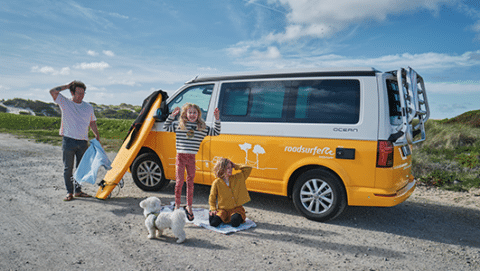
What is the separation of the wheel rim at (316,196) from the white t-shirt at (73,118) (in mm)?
3848

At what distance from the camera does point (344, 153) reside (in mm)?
4430

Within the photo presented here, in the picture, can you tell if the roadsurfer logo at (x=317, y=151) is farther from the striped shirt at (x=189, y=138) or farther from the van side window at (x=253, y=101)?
the striped shirt at (x=189, y=138)

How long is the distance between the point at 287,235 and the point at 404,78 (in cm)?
278

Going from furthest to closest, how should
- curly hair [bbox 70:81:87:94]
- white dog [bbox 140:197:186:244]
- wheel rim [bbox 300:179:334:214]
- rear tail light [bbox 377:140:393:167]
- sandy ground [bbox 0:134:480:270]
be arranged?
curly hair [bbox 70:81:87:94]
wheel rim [bbox 300:179:334:214]
rear tail light [bbox 377:140:393:167]
white dog [bbox 140:197:186:244]
sandy ground [bbox 0:134:480:270]

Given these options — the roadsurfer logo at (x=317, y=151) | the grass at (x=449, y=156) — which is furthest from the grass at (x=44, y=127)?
the roadsurfer logo at (x=317, y=151)

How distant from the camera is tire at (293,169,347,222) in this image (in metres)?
4.52

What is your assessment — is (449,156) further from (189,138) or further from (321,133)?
(189,138)

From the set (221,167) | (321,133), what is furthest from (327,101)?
(221,167)

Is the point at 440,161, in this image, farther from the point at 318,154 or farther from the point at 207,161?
the point at 207,161

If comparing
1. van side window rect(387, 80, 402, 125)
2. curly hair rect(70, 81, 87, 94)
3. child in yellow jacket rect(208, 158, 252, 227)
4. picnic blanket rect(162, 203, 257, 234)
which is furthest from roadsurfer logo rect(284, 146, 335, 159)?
curly hair rect(70, 81, 87, 94)

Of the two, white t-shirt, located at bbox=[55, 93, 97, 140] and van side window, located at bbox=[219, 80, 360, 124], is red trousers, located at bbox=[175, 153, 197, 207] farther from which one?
white t-shirt, located at bbox=[55, 93, 97, 140]

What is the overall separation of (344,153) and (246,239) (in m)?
1.78

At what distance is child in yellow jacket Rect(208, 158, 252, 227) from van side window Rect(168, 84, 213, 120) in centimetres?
150

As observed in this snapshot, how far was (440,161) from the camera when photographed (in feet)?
27.9
